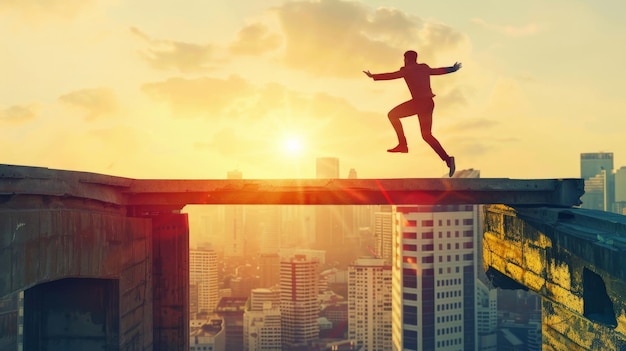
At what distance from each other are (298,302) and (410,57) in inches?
5949

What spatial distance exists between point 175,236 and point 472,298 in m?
91.1

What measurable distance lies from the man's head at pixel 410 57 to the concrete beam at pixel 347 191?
2.74 metres

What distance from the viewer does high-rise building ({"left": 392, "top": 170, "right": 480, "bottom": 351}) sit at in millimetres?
87250

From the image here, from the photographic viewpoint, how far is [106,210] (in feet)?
35.7

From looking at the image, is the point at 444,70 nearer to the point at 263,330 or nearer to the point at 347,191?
the point at 347,191

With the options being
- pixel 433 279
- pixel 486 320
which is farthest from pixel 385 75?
pixel 486 320

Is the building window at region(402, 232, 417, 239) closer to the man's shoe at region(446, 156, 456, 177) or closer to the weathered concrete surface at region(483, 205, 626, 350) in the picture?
the weathered concrete surface at region(483, 205, 626, 350)

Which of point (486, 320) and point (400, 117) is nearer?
point (400, 117)

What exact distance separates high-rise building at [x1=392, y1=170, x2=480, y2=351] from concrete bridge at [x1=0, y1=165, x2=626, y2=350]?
76829 millimetres

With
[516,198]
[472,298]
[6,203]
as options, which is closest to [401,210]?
[472,298]

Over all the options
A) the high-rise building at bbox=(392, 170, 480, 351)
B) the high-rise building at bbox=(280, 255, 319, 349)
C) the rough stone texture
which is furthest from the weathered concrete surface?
the high-rise building at bbox=(280, 255, 319, 349)

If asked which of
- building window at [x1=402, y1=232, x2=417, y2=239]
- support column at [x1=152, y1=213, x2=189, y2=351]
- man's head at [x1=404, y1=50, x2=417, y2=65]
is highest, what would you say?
man's head at [x1=404, y1=50, x2=417, y2=65]

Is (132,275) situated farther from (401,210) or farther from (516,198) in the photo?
(401,210)

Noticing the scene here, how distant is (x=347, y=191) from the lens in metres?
11.6
